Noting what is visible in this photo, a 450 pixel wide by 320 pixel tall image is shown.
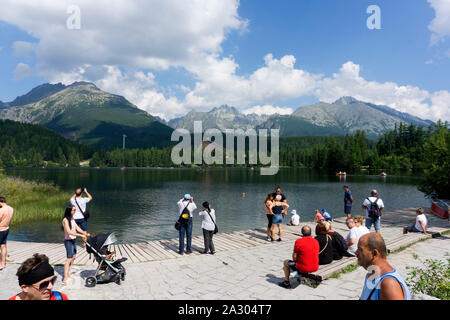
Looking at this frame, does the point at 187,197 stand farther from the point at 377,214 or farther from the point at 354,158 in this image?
the point at 354,158

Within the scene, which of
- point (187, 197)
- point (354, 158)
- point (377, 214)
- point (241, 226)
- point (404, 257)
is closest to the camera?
point (404, 257)

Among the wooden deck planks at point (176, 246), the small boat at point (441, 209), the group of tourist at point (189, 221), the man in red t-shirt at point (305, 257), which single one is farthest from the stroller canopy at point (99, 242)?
the small boat at point (441, 209)

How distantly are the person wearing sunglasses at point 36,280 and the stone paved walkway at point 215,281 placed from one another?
4.34m

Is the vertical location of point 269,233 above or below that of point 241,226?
above

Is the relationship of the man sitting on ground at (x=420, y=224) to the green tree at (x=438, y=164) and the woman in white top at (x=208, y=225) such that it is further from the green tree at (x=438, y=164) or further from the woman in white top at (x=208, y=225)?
the green tree at (x=438, y=164)

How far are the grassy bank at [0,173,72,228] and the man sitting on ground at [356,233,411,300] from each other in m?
32.0

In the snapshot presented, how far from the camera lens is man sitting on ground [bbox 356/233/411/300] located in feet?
10.9

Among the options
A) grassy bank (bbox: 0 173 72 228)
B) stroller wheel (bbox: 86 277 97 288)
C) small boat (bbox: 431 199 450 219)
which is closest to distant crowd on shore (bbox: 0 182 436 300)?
stroller wheel (bbox: 86 277 97 288)

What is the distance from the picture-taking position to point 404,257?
38.1ft

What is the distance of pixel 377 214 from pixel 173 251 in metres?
11.9

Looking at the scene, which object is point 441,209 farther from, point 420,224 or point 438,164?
point 420,224

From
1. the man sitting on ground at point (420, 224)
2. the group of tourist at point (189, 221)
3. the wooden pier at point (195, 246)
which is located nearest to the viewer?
the wooden pier at point (195, 246)

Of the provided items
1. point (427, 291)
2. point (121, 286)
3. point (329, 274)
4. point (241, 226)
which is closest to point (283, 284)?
point (329, 274)

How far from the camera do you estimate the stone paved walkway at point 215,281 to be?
26.3ft
